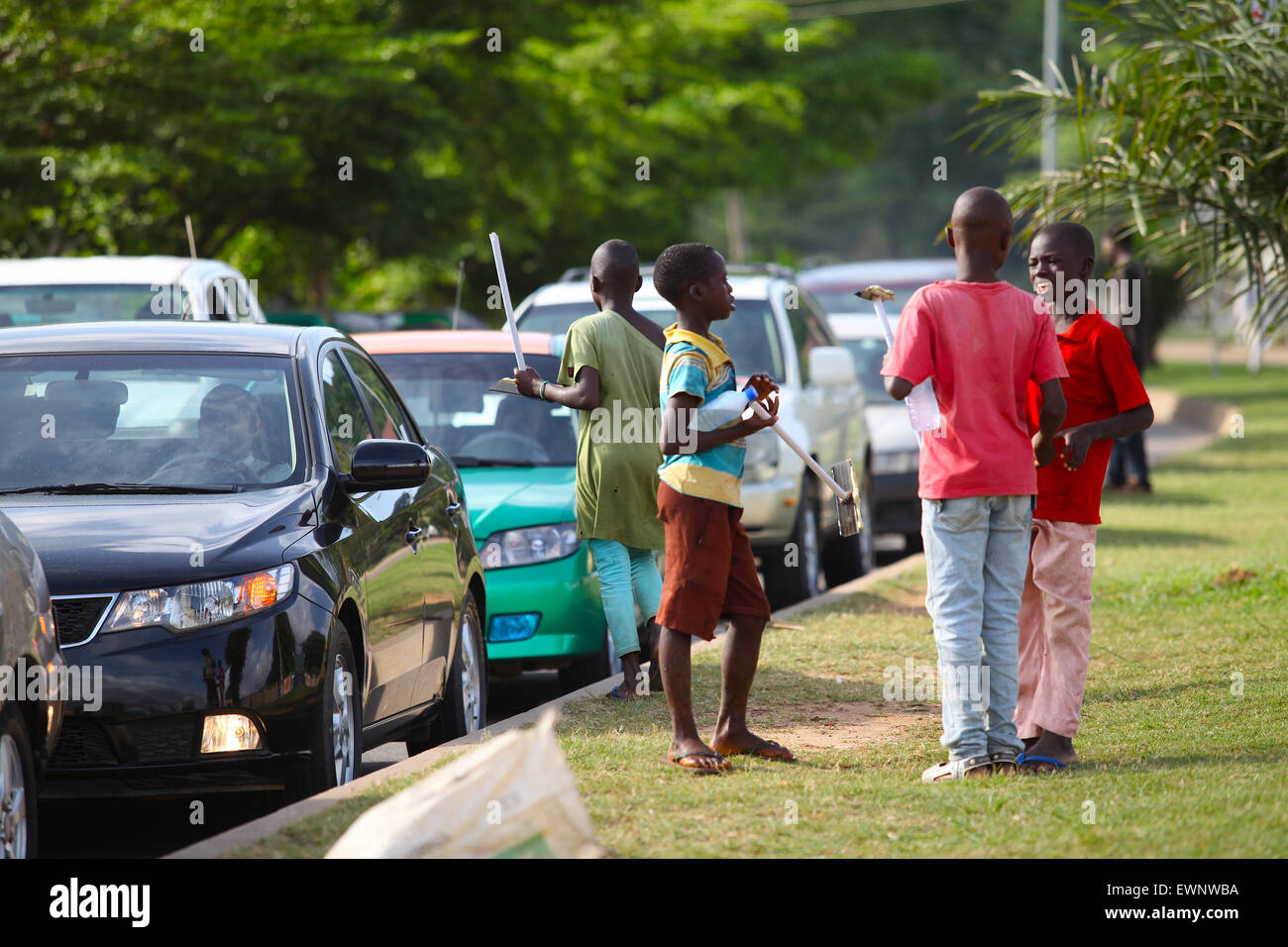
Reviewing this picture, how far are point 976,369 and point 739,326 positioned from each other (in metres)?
6.05

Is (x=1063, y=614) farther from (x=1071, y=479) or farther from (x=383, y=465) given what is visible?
(x=383, y=465)

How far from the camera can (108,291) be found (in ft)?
37.0

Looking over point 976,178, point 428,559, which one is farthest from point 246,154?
point 976,178

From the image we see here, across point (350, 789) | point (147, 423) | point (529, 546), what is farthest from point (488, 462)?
point (350, 789)

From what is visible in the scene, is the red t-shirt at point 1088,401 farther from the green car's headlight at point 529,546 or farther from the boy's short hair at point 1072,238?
the green car's headlight at point 529,546

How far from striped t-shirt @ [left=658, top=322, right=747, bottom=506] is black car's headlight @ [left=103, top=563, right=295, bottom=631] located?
4.27ft

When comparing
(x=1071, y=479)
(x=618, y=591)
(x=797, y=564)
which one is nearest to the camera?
(x=1071, y=479)

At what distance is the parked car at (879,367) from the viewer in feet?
45.8

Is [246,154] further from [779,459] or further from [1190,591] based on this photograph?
[1190,591]

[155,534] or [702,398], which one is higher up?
[702,398]

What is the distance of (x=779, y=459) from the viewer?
1080 centimetres

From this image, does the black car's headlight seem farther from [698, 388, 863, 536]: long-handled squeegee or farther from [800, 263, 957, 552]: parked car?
[800, 263, 957, 552]: parked car

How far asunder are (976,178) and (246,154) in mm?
51256

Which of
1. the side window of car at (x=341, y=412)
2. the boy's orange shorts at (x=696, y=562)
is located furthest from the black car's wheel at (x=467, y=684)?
the boy's orange shorts at (x=696, y=562)
